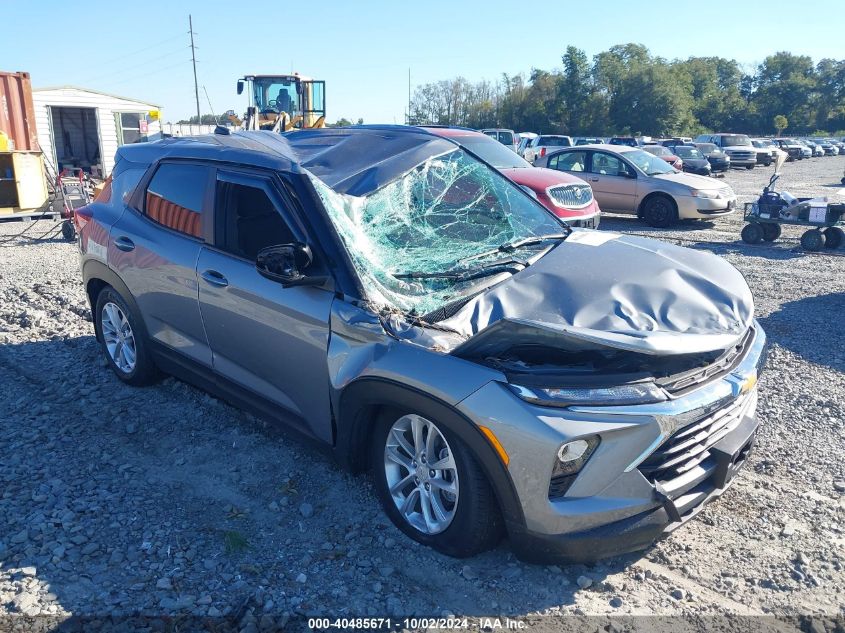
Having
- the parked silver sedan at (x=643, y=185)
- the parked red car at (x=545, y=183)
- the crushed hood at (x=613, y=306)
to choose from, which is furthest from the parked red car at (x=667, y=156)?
the crushed hood at (x=613, y=306)

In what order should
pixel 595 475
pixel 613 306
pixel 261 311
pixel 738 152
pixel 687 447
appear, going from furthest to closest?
Answer: 1. pixel 738 152
2. pixel 261 311
3. pixel 613 306
4. pixel 687 447
5. pixel 595 475

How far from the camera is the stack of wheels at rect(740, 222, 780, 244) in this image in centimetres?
1107

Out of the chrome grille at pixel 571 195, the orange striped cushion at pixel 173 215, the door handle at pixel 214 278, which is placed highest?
the orange striped cushion at pixel 173 215

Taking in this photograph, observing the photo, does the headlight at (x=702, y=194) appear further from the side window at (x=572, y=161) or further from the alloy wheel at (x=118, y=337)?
the alloy wheel at (x=118, y=337)

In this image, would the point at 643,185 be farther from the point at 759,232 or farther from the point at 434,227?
the point at 434,227

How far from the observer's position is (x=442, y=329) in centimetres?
307

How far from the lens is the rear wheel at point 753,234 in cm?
1106

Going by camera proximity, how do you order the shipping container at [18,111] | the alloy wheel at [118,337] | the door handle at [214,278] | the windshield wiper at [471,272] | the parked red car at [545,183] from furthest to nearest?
the shipping container at [18,111], the parked red car at [545,183], the alloy wheel at [118,337], the door handle at [214,278], the windshield wiper at [471,272]

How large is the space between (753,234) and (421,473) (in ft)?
32.7

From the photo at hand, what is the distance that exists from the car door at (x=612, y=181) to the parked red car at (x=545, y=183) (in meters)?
3.23

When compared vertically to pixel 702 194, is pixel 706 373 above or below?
above

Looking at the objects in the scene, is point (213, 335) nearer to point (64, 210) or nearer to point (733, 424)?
point (733, 424)

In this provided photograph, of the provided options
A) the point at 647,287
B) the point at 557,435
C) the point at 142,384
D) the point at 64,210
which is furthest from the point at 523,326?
the point at 64,210

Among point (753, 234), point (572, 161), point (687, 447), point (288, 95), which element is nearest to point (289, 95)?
point (288, 95)
